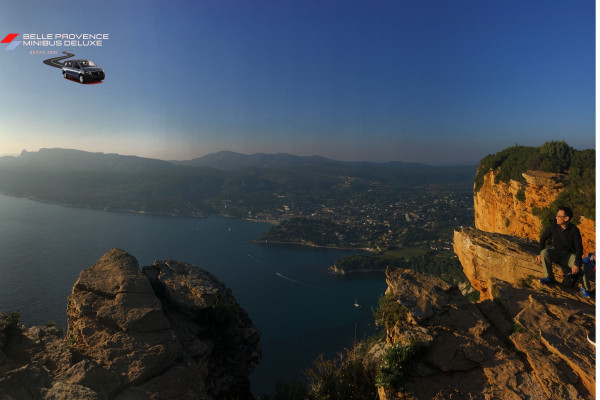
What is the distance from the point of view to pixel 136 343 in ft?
17.8

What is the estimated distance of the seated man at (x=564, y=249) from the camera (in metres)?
6.65

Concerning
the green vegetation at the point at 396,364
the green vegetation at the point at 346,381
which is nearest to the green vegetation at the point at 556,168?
the green vegetation at the point at 396,364

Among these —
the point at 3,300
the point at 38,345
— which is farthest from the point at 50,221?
the point at 38,345

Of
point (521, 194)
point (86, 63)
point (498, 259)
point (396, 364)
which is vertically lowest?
point (396, 364)

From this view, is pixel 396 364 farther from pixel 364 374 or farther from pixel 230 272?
pixel 230 272

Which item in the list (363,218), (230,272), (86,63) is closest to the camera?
(86,63)

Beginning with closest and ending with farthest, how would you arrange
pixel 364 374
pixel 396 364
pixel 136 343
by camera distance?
pixel 136 343 → pixel 396 364 → pixel 364 374

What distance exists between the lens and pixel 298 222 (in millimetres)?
104562

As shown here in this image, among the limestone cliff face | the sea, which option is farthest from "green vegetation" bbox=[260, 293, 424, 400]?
the sea

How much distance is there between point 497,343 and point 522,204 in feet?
52.8

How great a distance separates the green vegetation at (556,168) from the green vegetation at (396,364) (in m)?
14.3

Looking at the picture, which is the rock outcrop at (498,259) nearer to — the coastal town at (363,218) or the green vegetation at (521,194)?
the green vegetation at (521,194)

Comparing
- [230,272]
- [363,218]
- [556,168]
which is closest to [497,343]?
[556,168]

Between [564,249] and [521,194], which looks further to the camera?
[521,194]
